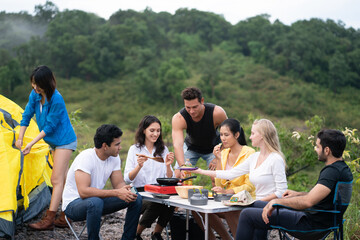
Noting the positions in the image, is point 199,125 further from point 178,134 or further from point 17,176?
point 17,176

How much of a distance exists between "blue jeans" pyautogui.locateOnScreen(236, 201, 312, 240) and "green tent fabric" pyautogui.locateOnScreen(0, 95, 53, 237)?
5.79ft

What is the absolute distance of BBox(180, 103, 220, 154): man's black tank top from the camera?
4.08 m

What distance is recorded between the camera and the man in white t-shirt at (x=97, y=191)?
2992 millimetres

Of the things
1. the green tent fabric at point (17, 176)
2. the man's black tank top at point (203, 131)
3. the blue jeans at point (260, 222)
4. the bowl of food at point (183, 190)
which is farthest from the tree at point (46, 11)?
the blue jeans at point (260, 222)

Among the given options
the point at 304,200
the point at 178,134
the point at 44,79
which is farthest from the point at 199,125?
the point at 304,200

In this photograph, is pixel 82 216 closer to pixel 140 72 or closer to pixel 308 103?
pixel 308 103

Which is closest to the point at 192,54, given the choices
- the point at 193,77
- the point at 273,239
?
the point at 193,77

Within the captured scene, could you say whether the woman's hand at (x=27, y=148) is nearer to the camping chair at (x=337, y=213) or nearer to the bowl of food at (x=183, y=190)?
the bowl of food at (x=183, y=190)

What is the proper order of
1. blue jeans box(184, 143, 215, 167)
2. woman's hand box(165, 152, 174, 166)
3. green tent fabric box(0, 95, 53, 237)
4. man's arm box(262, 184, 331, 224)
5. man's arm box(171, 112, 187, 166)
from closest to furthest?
1. man's arm box(262, 184, 331, 224)
2. green tent fabric box(0, 95, 53, 237)
3. woman's hand box(165, 152, 174, 166)
4. man's arm box(171, 112, 187, 166)
5. blue jeans box(184, 143, 215, 167)

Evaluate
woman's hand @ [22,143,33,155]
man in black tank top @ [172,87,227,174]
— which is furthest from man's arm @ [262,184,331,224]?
woman's hand @ [22,143,33,155]

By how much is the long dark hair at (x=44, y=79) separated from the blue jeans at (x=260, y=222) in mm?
1870

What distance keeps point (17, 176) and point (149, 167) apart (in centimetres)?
107

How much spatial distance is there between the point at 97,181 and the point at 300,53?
34706 millimetres

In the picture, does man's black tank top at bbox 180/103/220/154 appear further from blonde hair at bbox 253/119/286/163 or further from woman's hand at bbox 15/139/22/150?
woman's hand at bbox 15/139/22/150
